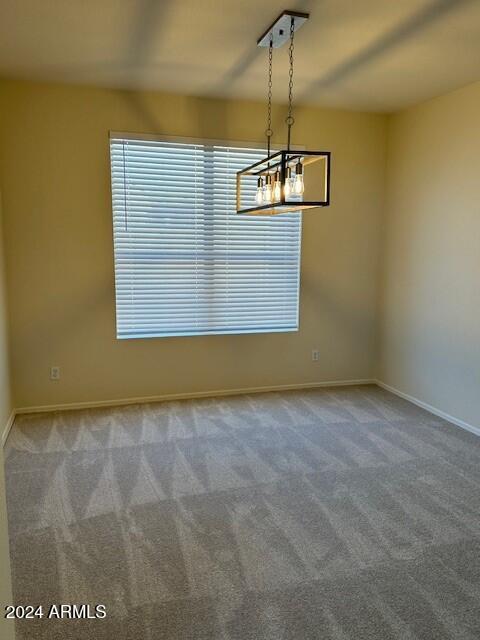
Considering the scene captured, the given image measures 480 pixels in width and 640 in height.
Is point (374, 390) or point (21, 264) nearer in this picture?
point (21, 264)

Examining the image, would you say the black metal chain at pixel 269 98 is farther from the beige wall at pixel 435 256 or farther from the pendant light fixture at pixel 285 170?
the beige wall at pixel 435 256

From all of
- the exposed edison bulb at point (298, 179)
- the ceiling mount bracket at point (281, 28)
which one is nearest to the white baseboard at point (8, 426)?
the exposed edison bulb at point (298, 179)

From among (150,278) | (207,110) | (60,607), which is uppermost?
(207,110)

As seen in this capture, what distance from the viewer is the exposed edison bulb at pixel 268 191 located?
8.91 ft

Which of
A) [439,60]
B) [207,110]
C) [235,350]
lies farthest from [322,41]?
[235,350]

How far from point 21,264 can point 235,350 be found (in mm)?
2182

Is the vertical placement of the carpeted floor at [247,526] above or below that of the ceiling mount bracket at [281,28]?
below

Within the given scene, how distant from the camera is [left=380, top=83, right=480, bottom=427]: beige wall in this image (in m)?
3.90

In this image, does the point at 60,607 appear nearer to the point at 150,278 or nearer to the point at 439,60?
the point at 150,278

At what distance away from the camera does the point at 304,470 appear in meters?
3.21

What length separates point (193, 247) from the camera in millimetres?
4535

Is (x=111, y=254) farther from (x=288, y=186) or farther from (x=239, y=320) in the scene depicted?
(x=288, y=186)

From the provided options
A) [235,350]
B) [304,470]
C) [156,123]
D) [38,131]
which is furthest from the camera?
[235,350]

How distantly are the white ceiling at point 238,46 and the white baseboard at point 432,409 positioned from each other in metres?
2.87
